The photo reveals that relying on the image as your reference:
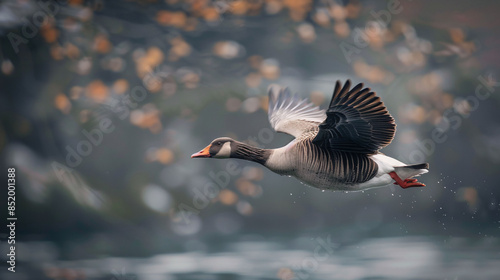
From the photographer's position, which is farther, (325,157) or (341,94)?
(325,157)

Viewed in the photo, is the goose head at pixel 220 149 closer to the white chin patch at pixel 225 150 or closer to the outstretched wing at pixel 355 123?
the white chin patch at pixel 225 150

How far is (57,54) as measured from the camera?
12.6 ft

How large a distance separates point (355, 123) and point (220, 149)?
691 millimetres

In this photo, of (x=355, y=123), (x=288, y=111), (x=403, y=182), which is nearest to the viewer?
(x=355, y=123)

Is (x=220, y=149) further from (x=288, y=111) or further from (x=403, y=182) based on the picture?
(x=403, y=182)

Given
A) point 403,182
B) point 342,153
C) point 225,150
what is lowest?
point 403,182

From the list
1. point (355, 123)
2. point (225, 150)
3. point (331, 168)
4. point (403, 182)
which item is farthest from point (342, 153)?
point (225, 150)

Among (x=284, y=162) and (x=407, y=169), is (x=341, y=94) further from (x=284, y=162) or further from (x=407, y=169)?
(x=407, y=169)

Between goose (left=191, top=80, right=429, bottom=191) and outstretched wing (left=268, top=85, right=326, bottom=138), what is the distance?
0.24 metres

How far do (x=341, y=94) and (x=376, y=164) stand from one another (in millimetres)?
544

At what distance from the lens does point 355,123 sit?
6.98 feet

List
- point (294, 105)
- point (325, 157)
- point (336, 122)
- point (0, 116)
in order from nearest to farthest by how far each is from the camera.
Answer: point (336, 122) < point (325, 157) < point (294, 105) < point (0, 116)

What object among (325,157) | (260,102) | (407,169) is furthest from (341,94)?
(260,102)

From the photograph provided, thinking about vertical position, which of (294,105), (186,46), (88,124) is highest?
(186,46)
